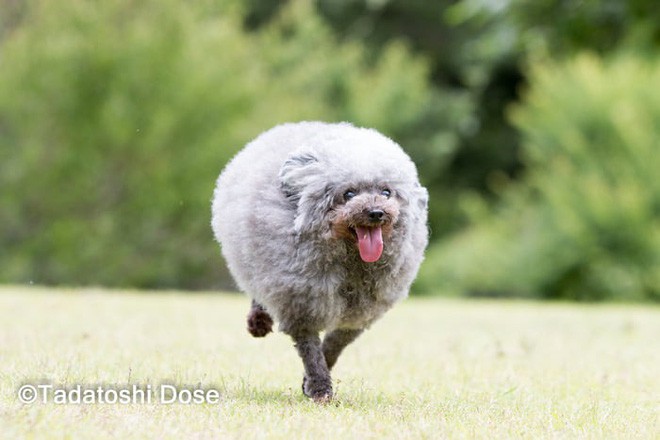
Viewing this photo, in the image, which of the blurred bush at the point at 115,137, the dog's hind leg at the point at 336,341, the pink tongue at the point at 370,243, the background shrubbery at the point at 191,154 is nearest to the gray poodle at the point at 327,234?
the pink tongue at the point at 370,243

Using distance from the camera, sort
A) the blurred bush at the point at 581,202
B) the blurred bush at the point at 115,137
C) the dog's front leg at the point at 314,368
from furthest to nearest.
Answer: the blurred bush at the point at 581,202, the blurred bush at the point at 115,137, the dog's front leg at the point at 314,368

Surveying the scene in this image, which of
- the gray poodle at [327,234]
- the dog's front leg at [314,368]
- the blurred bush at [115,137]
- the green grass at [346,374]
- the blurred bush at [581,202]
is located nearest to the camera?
the green grass at [346,374]

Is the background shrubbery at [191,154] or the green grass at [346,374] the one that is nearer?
the green grass at [346,374]

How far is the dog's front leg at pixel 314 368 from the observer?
17.5 ft

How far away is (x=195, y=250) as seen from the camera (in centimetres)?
1870

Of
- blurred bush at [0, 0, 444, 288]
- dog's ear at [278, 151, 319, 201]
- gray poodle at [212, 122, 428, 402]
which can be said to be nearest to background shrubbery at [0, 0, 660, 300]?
blurred bush at [0, 0, 444, 288]

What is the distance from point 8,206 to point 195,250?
319cm

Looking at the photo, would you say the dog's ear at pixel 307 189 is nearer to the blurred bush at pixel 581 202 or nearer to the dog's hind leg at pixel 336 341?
the dog's hind leg at pixel 336 341

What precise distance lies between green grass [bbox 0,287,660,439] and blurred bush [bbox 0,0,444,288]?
649 centimetres

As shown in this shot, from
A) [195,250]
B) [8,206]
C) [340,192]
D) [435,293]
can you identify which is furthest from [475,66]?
[340,192]

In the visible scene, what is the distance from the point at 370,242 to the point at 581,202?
14.0 metres

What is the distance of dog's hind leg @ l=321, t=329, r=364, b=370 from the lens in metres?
5.93

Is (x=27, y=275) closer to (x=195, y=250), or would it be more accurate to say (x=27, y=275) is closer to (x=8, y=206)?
→ (x=8, y=206)

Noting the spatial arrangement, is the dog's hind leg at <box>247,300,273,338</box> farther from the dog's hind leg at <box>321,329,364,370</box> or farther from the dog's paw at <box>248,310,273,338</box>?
the dog's hind leg at <box>321,329,364,370</box>
